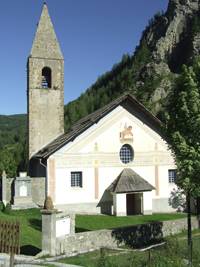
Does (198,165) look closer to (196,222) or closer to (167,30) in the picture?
(196,222)

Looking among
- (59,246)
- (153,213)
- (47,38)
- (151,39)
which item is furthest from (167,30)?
(59,246)

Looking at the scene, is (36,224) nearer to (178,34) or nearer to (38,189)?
(38,189)

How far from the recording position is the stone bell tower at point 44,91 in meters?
25.2

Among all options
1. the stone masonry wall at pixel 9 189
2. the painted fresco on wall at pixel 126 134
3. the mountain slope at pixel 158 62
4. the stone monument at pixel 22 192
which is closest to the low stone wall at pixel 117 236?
the painted fresco on wall at pixel 126 134

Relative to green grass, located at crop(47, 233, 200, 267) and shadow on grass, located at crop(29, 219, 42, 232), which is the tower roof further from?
green grass, located at crop(47, 233, 200, 267)

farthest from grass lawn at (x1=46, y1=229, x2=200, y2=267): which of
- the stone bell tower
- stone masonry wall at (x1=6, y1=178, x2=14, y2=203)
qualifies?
the stone bell tower

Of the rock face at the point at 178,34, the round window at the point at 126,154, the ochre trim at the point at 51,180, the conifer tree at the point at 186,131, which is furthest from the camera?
the rock face at the point at 178,34

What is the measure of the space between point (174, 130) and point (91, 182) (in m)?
9.85

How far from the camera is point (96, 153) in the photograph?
71.7 ft

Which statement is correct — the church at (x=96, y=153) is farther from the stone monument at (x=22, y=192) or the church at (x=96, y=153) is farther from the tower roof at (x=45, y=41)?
the stone monument at (x=22, y=192)

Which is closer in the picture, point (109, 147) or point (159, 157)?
point (109, 147)

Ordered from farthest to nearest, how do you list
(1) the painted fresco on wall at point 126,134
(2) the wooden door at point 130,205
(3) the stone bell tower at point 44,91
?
(3) the stone bell tower at point 44,91 → (2) the wooden door at point 130,205 → (1) the painted fresco on wall at point 126,134

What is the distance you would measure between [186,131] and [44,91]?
15.9 m

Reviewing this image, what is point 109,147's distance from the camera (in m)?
22.3
